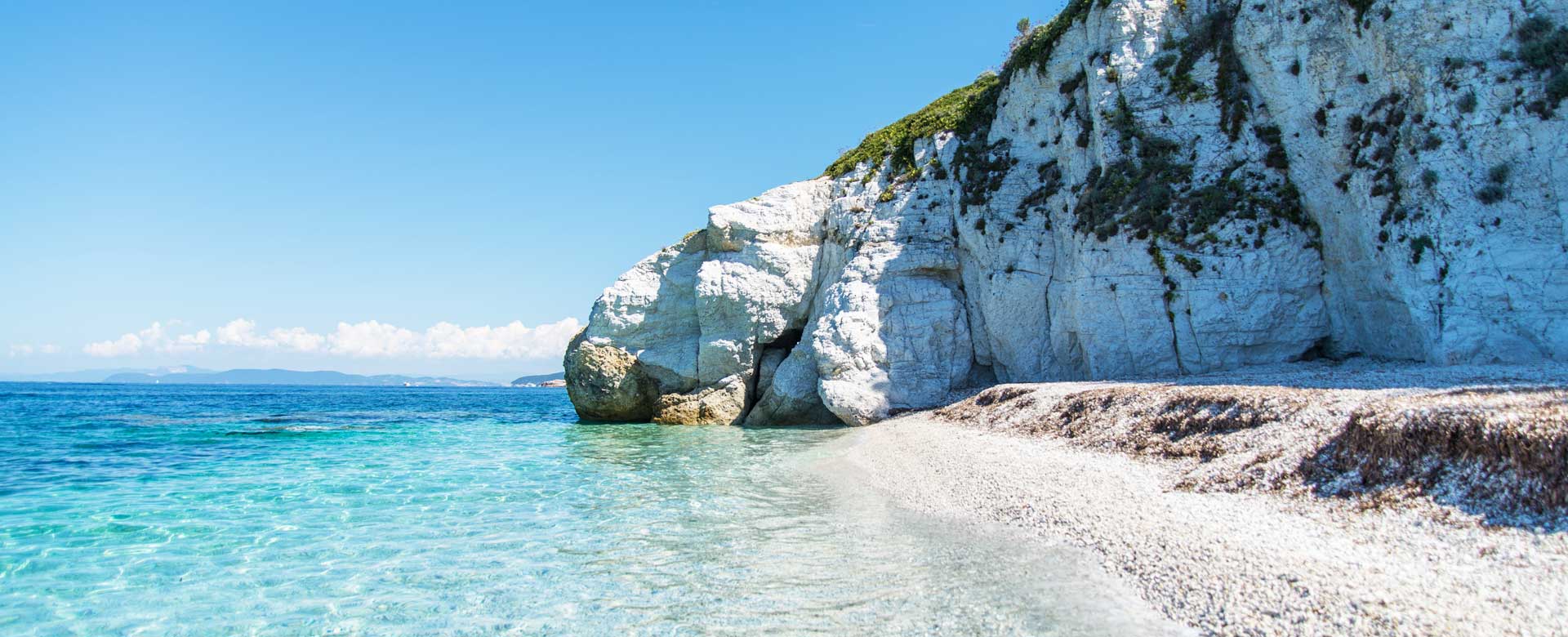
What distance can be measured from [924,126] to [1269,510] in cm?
2543

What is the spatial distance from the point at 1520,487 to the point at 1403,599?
2.84 meters

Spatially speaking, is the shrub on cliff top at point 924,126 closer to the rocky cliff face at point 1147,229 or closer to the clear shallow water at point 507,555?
the rocky cliff face at point 1147,229

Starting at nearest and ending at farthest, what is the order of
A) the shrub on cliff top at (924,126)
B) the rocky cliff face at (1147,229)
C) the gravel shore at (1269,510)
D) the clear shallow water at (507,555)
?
the gravel shore at (1269,510) < the clear shallow water at (507,555) < the rocky cliff face at (1147,229) < the shrub on cliff top at (924,126)

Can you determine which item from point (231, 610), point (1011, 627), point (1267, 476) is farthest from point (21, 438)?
point (1267, 476)

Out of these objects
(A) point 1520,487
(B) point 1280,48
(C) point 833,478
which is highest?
(B) point 1280,48

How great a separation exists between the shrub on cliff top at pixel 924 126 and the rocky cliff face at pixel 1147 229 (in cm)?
14

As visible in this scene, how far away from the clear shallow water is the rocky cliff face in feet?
33.9

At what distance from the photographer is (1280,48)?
21.1 m

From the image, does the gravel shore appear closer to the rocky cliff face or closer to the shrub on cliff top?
the rocky cliff face

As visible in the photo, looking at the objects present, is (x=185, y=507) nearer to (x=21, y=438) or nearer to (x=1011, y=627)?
(x=1011, y=627)

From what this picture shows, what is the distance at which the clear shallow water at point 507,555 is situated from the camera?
7.30 meters

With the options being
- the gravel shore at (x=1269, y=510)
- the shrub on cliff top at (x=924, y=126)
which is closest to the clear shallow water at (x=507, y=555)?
the gravel shore at (x=1269, y=510)

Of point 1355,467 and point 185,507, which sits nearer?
point 1355,467

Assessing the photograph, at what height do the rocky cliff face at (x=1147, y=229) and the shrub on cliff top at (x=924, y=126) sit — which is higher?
the shrub on cliff top at (x=924, y=126)
